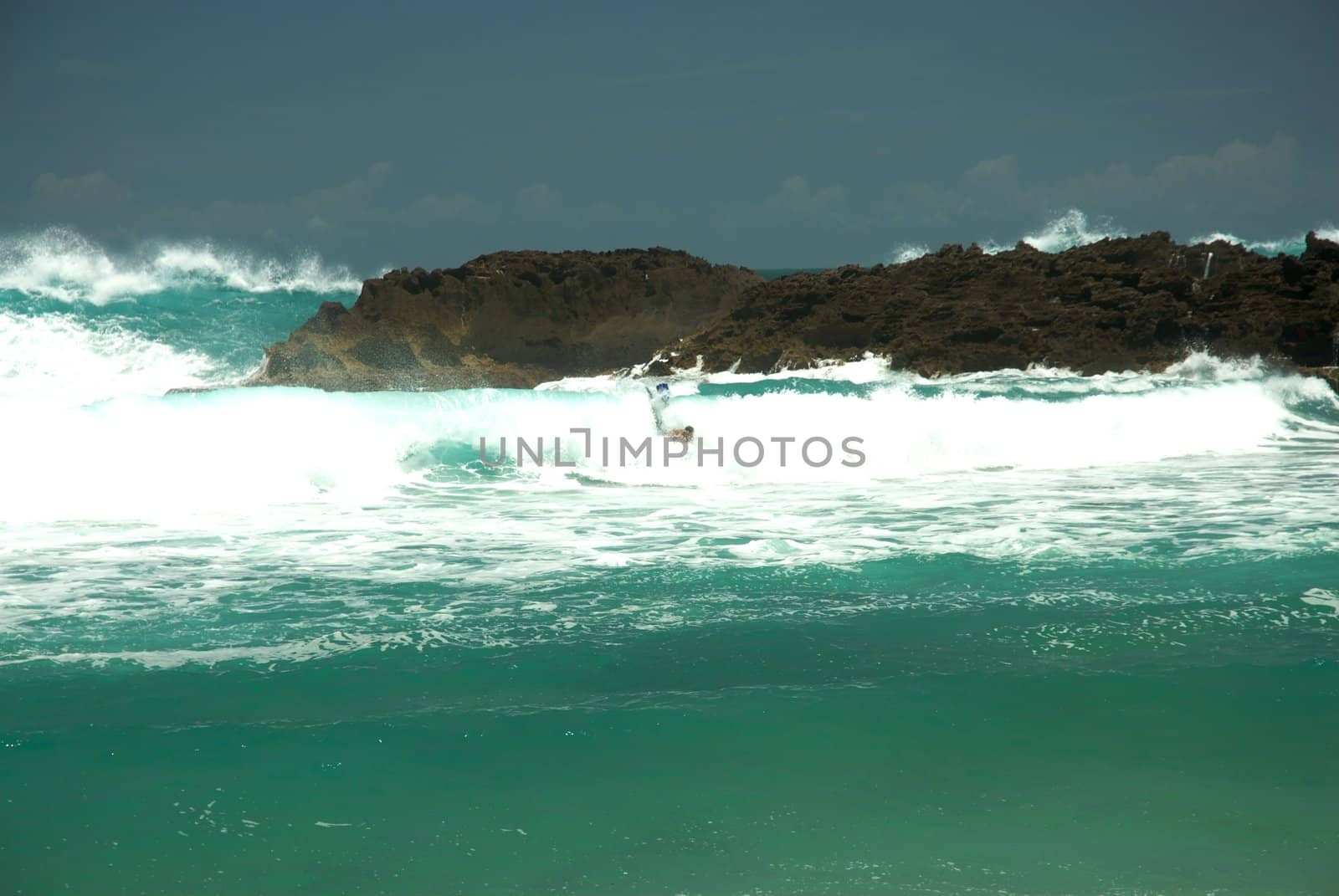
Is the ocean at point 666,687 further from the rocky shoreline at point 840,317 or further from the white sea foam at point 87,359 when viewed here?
the white sea foam at point 87,359

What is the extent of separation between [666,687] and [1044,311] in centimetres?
2539

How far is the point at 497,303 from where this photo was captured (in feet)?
107

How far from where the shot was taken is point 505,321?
106 feet

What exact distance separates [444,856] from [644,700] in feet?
4.39

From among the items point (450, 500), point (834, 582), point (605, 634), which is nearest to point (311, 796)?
point (605, 634)

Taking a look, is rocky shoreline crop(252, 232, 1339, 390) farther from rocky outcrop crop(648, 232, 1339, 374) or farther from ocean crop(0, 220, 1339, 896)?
ocean crop(0, 220, 1339, 896)

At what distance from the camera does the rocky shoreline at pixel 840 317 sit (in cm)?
2606

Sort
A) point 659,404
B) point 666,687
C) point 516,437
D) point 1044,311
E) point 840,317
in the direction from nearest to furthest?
point 666,687, point 516,437, point 659,404, point 1044,311, point 840,317

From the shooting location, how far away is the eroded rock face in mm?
29438

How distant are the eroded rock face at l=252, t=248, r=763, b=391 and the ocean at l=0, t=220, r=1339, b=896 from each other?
18294 mm

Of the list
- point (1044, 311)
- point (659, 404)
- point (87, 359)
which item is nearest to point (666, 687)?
point (659, 404)

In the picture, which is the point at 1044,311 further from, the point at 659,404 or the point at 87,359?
the point at 87,359

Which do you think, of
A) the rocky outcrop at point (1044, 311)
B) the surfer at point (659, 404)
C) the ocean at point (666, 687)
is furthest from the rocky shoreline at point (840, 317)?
the ocean at point (666, 687)

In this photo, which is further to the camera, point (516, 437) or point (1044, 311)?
point (1044, 311)
